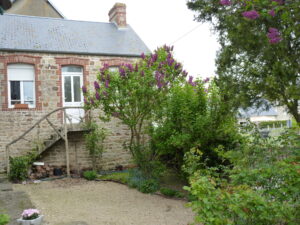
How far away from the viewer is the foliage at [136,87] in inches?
320

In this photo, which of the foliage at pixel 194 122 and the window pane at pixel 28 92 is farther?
the window pane at pixel 28 92

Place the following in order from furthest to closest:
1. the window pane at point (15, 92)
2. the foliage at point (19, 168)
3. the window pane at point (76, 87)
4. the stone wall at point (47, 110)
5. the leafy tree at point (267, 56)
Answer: the window pane at point (76, 87) < the window pane at point (15, 92) < the stone wall at point (47, 110) < the foliage at point (19, 168) < the leafy tree at point (267, 56)

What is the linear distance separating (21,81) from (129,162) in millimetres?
5183

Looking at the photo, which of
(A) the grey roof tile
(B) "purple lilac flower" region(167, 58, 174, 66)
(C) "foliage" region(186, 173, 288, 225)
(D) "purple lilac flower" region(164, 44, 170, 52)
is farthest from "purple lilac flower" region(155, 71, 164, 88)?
(C) "foliage" region(186, 173, 288, 225)

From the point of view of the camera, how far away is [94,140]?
11.0m

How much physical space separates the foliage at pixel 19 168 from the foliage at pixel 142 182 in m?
3.58

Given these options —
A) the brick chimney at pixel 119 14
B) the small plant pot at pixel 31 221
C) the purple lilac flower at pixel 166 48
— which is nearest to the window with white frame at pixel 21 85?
the brick chimney at pixel 119 14

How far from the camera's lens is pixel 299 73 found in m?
4.42

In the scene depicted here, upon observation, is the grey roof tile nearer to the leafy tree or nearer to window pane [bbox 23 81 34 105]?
window pane [bbox 23 81 34 105]

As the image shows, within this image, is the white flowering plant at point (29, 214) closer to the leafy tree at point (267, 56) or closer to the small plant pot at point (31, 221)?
the small plant pot at point (31, 221)

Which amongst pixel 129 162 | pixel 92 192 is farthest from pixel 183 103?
pixel 129 162

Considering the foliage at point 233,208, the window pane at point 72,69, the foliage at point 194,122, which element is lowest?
the foliage at point 233,208

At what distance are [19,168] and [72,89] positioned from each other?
360cm

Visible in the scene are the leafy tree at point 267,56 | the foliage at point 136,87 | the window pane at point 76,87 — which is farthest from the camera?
the window pane at point 76,87
